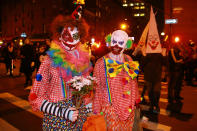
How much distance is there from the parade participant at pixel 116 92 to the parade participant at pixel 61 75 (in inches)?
12.8

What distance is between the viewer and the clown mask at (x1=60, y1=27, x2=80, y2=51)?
6.82ft

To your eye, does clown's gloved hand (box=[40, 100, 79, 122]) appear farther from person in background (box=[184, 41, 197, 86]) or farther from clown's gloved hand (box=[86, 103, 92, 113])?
person in background (box=[184, 41, 197, 86])

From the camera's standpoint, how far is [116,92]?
8.07ft

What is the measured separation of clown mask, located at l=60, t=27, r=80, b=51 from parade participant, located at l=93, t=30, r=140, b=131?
24.0 inches

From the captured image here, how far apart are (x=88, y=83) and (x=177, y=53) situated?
202 inches

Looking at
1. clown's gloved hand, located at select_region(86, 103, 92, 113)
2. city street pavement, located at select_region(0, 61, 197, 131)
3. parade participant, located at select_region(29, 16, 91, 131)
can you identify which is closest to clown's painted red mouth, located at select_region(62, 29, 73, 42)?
parade participant, located at select_region(29, 16, 91, 131)

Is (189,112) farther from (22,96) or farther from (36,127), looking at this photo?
(22,96)

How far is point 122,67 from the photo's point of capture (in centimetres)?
253

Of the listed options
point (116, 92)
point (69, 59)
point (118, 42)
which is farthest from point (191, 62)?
point (69, 59)

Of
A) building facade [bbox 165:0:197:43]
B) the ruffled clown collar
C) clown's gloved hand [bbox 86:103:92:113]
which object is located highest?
building facade [bbox 165:0:197:43]

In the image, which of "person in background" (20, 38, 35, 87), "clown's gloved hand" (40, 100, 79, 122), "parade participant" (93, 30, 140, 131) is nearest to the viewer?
"clown's gloved hand" (40, 100, 79, 122)

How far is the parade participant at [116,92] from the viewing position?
2416 millimetres

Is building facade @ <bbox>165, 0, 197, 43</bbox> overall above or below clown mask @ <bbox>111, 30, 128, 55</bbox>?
above

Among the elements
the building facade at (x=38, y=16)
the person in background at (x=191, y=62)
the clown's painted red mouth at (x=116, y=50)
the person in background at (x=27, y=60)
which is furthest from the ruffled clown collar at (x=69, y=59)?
the building facade at (x=38, y=16)
